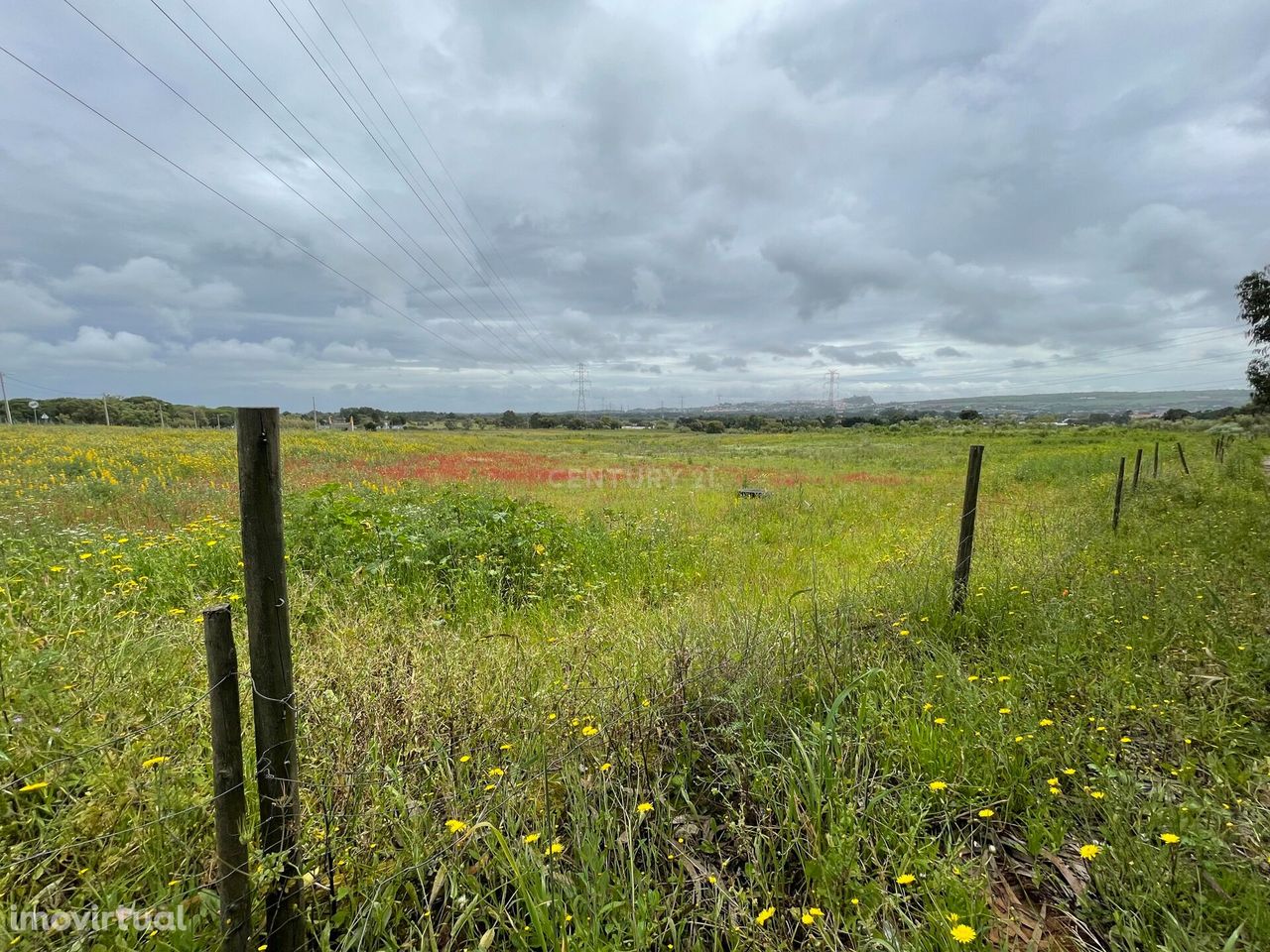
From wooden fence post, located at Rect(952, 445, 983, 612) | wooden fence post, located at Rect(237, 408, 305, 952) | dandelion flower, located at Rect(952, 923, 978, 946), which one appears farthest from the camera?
wooden fence post, located at Rect(952, 445, 983, 612)

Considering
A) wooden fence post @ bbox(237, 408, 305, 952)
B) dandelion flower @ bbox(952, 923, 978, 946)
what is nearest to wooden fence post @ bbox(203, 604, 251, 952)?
wooden fence post @ bbox(237, 408, 305, 952)

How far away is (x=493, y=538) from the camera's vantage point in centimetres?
716

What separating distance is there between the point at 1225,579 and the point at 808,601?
419 cm

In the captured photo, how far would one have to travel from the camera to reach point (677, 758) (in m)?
2.86

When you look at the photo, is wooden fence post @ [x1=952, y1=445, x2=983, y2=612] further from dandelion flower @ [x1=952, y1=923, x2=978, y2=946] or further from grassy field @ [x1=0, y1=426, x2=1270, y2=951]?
dandelion flower @ [x1=952, y1=923, x2=978, y2=946]

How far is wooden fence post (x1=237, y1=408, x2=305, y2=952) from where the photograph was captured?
184 cm

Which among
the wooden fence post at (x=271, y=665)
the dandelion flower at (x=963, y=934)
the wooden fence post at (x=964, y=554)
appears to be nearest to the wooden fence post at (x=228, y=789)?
the wooden fence post at (x=271, y=665)

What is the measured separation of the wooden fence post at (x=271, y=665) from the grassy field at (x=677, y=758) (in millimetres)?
119

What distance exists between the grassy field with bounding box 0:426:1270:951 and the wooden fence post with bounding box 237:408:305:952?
119 mm

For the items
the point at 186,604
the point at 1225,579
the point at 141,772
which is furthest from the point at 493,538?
the point at 1225,579

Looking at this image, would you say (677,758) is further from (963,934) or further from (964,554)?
(964,554)

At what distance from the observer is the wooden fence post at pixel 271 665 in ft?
6.03

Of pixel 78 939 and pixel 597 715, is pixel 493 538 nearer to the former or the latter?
pixel 597 715

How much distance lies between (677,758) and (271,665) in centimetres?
203
